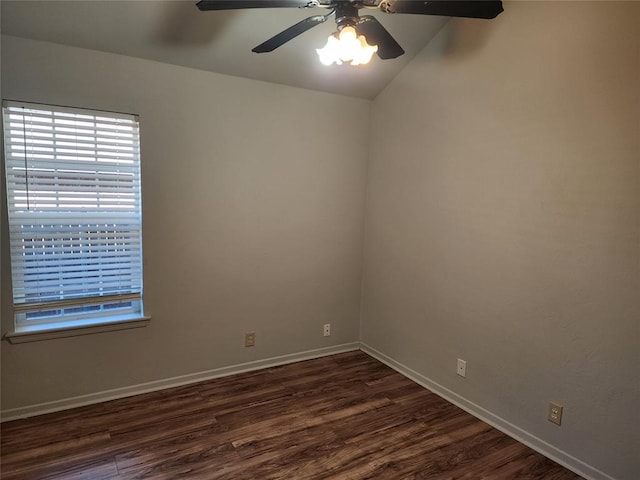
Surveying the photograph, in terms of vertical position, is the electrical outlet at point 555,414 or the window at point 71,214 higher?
the window at point 71,214

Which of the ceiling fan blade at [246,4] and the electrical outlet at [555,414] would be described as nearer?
the ceiling fan blade at [246,4]

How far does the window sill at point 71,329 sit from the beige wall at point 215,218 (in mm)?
52

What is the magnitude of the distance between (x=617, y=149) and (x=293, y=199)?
7.01 ft

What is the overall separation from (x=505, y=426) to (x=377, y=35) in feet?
7.89

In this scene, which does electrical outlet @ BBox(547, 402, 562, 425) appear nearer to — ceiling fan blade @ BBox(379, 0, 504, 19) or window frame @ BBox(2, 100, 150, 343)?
ceiling fan blade @ BBox(379, 0, 504, 19)

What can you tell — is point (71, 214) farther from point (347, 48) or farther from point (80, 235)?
point (347, 48)

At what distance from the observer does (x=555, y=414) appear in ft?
7.34

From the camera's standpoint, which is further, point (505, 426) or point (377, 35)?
point (505, 426)

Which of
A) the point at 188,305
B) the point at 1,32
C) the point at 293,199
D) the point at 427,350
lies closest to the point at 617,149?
the point at 427,350

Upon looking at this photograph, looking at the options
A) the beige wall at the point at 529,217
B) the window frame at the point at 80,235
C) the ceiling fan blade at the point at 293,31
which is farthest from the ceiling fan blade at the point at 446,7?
the window frame at the point at 80,235

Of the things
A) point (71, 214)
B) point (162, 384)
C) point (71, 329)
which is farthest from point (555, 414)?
point (71, 214)

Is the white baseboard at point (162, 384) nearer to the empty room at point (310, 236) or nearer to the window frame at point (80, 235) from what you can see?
the empty room at point (310, 236)

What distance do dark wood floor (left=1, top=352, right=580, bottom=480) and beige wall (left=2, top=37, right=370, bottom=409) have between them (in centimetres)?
28

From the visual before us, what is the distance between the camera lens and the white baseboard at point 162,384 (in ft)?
8.20
